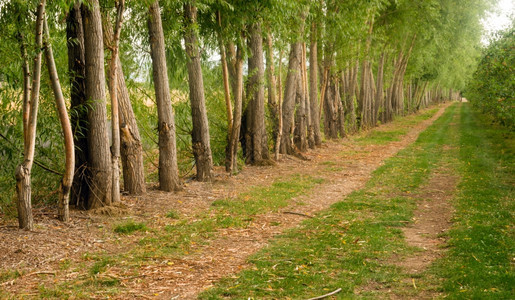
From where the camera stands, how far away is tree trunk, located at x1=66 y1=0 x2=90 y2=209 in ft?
28.0

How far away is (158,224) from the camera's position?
27.6 feet

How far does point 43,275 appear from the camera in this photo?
19.1 feet

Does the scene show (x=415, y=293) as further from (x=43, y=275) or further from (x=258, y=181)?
(x=258, y=181)

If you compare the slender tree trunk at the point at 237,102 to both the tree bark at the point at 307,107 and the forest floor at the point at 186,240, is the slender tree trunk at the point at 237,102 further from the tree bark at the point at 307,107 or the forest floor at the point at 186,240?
the tree bark at the point at 307,107

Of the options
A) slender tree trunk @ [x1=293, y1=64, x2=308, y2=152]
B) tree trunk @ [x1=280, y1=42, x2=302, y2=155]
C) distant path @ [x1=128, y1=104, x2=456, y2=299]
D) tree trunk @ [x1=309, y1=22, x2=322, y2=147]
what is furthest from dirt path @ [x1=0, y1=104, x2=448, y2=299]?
tree trunk @ [x1=309, y1=22, x2=322, y2=147]

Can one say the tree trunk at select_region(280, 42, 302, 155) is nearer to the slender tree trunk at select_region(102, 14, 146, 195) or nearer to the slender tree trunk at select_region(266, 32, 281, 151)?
the slender tree trunk at select_region(266, 32, 281, 151)

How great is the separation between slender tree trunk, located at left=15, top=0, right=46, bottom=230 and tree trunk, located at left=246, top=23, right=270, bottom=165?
24.7ft

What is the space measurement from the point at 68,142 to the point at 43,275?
234 cm

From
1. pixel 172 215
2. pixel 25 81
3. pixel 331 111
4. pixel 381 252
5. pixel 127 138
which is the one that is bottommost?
pixel 381 252

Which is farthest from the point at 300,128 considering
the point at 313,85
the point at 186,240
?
the point at 186,240

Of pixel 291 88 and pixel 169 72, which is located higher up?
pixel 169 72

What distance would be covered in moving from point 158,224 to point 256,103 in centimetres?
685

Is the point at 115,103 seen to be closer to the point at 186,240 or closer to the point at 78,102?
the point at 78,102

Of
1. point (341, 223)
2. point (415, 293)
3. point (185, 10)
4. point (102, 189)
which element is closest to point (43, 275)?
point (102, 189)
